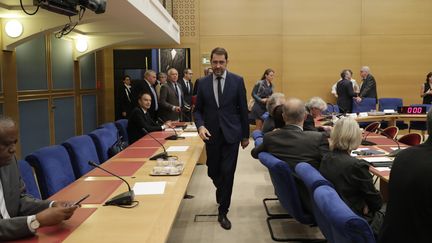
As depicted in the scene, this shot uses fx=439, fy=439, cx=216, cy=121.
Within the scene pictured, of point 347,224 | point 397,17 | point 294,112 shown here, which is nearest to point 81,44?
point 294,112

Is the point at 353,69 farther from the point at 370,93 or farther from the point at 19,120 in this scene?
the point at 19,120

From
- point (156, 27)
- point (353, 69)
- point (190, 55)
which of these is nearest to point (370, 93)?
point (353, 69)

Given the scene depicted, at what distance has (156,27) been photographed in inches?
265

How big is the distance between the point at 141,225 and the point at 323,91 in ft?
29.5

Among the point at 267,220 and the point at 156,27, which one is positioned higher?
the point at 156,27

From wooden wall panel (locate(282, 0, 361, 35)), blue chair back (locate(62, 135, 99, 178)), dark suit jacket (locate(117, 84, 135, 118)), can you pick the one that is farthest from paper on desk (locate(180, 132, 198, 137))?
wooden wall panel (locate(282, 0, 361, 35))

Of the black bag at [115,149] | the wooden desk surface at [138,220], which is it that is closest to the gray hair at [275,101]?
the black bag at [115,149]

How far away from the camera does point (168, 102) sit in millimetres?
6789

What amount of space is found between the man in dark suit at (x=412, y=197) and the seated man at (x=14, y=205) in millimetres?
1378

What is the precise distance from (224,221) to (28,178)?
1960 millimetres

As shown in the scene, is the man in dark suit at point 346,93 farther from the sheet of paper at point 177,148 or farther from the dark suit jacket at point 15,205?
the dark suit jacket at point 15,205

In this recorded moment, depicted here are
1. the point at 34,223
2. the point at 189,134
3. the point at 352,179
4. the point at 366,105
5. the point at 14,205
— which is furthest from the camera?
the point at 366,105

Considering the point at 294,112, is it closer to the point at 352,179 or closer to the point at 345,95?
the point at 352,179

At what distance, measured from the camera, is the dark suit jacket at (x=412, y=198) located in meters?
1.79
